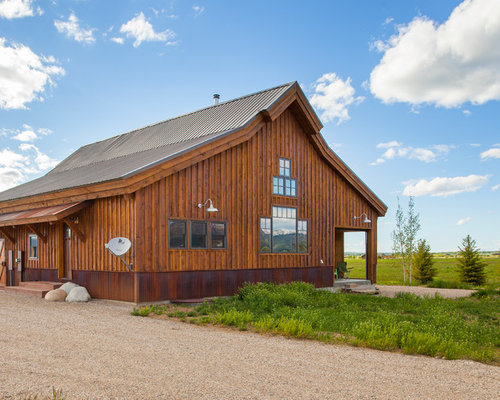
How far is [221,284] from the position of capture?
1619cm

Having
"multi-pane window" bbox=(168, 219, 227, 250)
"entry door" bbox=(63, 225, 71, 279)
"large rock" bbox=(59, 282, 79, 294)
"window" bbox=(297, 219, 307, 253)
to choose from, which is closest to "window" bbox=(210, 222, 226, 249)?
"multi-pane window" bbox=(168, 219, 227, 250)

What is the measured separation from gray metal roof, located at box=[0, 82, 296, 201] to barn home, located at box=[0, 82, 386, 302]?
0.09 meters

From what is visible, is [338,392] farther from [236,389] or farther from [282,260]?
[282,260]

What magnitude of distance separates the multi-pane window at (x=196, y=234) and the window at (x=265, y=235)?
180 centimetres

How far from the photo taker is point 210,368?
6.76 metres

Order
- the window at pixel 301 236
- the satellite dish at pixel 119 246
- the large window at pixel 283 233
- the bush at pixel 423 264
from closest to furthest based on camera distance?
the satellite dish at pixel 119 246 < the large window at pixel 283 233 < the window at pixel 301 236 < the bush at pixel 423 264

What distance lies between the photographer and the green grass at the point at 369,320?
859cm

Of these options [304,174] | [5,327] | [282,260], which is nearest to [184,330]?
[5,327]

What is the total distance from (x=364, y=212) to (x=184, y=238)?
34.5 ft

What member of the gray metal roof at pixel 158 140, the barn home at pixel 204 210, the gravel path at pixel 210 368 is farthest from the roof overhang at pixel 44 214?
the gravel path at pixel 210 368

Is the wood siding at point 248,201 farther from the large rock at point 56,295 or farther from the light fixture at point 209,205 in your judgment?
the large rock at point 56,295

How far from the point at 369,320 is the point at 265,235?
Answer: 769cm

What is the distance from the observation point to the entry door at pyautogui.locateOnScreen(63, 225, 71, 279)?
17.5m

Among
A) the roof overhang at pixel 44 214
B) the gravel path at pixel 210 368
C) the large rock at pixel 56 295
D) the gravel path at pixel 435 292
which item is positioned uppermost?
the roof overhang at pixel 44 214
